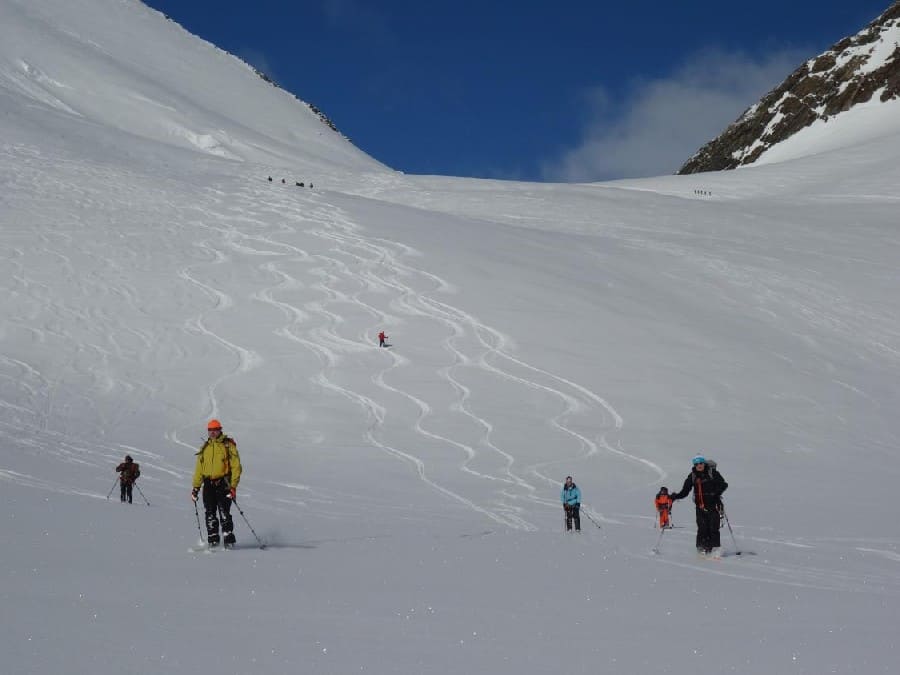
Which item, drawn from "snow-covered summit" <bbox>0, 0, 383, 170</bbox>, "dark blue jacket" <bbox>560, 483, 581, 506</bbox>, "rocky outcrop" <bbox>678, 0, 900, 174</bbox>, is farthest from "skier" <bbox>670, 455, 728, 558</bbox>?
"rocky outcrop" <bbox>678, 0, 900, 174</bbox>

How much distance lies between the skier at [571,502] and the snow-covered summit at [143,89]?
42847mm

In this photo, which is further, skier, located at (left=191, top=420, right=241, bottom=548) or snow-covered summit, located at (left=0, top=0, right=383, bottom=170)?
snow-covered summit, located at (left=0, top=0, right=383, bottom=170)

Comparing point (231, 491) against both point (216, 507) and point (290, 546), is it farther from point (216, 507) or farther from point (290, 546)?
point (290, 546)

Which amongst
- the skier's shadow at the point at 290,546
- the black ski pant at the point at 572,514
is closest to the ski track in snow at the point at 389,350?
the black ski pant at the point at 572,514

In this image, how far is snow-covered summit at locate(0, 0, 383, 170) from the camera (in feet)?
223

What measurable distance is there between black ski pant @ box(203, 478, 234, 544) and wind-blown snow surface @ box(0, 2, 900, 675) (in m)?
0.46

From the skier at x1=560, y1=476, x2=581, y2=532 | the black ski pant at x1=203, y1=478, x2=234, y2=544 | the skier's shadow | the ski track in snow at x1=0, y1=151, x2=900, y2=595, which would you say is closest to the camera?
the black ski pant at x1=203, y1=478, x2=234, y2=544

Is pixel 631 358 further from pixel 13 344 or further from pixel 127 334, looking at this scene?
pixel 13 344

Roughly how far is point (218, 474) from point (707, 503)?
5.18 metres

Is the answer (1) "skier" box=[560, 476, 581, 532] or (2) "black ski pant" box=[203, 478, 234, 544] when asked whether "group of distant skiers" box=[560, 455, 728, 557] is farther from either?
(2) "black ski pant" box=[203, 478, 234, 544]

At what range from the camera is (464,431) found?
769 inches

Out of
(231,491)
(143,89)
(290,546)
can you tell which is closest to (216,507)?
(231,491)

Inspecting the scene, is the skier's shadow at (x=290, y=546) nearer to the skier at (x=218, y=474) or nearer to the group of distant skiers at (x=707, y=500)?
the skier at (x=218, y=474)

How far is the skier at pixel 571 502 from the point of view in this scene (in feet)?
41.3
